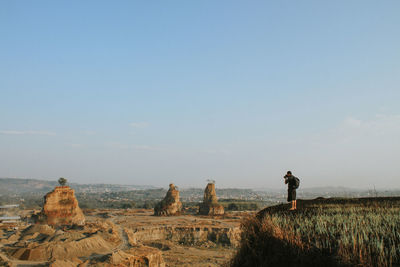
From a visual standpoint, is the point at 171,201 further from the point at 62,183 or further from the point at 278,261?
the point at 278,261

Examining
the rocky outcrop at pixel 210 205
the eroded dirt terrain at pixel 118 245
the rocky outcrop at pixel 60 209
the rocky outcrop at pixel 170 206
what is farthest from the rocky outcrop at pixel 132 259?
the rocky outcrop at pixel 210 205

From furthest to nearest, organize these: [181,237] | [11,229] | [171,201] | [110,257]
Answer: [171,201], [181,237], [11,229], [110,257]

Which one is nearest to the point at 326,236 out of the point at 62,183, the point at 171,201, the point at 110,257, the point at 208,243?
the point at 110,257

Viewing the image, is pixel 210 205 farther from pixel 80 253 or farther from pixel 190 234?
pixel 80 253

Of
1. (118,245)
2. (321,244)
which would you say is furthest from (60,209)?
(321,244)

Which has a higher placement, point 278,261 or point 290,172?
point 290,172

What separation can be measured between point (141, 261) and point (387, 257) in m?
28.9

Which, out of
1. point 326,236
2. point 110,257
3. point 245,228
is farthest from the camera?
point 110,257

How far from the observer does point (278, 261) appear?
805cm

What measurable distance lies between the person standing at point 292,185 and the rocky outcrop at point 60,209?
177 ft

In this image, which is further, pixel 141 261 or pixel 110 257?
pixel 141 261

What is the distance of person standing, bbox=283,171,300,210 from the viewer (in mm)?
14141

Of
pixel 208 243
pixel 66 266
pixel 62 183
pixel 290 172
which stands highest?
pixel 290 172

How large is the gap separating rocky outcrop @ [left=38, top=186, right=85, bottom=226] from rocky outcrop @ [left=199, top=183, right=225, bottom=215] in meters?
36.7
